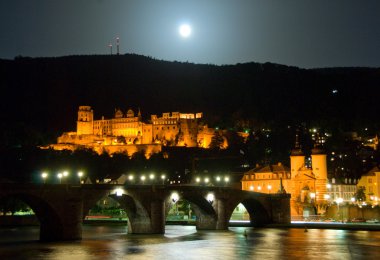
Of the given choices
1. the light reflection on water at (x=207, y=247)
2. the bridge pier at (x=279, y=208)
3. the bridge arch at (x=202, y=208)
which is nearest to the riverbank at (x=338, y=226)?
the bridge pier at (x=279, y=208)

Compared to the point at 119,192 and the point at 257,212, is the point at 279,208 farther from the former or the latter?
the point at 119,192

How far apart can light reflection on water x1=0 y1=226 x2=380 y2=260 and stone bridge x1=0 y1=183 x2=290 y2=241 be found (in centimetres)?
179

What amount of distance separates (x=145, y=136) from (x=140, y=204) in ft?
423

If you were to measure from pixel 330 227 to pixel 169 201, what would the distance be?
21.2 metres

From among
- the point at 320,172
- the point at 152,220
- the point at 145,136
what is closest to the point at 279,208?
the point at 320,172

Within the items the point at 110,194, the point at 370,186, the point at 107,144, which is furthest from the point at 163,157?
the point at 110,194

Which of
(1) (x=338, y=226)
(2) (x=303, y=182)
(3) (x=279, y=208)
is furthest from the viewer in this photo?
(2) (x=303, y=182)

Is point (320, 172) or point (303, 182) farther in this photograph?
point (320, 172)

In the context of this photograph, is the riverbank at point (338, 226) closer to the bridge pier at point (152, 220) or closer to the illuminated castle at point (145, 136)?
the bridge pier at point (152, 220)

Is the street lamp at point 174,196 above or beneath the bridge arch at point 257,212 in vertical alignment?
above

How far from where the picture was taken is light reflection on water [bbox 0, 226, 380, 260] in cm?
4797

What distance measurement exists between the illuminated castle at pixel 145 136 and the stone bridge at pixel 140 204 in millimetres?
98775

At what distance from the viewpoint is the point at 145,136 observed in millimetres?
192000

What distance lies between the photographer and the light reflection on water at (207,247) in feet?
157
